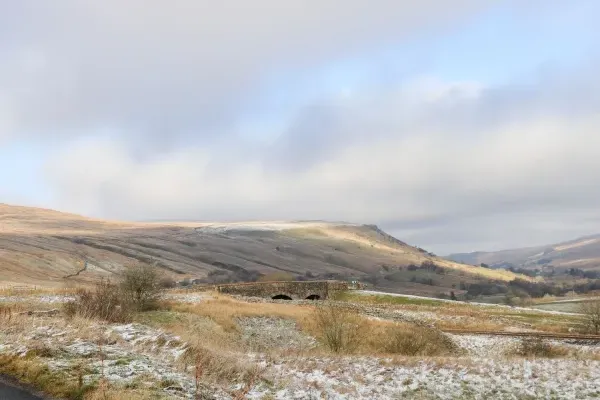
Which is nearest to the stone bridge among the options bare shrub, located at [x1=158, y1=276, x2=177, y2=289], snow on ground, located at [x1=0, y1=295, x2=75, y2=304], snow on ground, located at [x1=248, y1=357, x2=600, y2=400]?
bare shrub, located at [x1=158, y1=276, x2=177, y2=289]

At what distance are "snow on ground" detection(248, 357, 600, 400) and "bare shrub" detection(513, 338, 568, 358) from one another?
34.8ft

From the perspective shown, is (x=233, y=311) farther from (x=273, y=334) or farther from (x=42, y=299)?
(x=42, y=299)

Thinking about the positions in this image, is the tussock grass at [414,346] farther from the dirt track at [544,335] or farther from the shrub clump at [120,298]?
the shrub clump at [120,298]

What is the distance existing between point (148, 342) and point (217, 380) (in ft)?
15.1

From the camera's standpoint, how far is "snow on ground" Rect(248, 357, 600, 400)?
15.4 meters

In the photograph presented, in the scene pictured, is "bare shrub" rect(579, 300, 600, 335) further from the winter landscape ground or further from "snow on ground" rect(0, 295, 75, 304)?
"snow on ground" rect(0, 295, 75, 304)

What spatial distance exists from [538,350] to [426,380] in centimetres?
1756

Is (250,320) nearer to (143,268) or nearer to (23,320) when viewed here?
(143,268)

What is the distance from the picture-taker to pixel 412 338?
29922 millimetres

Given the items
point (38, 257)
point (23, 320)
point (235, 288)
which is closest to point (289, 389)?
point (23, 320)

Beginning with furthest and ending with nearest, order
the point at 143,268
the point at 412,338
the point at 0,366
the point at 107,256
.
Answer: the point at 107,256 < the point at 143,268 < the point at 412,338 < the point at 0,366

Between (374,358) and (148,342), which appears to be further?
(374,358)

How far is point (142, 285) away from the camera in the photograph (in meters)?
42.4

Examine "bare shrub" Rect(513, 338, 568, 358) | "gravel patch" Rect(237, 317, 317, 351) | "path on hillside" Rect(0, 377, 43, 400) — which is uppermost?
"path on hillside" Rect(0, 377, 43, 400)
